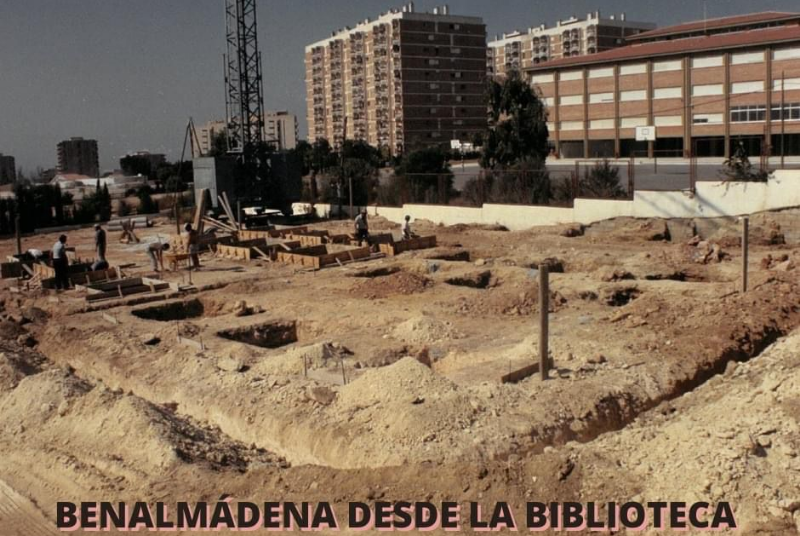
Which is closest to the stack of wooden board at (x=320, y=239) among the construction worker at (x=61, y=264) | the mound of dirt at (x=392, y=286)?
the mound of dirt at (x=392, y=286)

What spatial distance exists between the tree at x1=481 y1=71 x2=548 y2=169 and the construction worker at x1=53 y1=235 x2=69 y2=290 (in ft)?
81.5

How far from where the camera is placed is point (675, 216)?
2377cm

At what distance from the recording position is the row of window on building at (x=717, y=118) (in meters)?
50.3

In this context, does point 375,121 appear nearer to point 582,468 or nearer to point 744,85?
point 744,85

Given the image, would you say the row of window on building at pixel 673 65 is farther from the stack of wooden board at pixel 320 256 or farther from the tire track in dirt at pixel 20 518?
the tire track in dirt at pixel 20 518

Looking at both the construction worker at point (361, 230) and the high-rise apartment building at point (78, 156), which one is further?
the high-rise apartment building at point (78, 156)

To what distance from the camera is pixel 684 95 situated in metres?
55.4

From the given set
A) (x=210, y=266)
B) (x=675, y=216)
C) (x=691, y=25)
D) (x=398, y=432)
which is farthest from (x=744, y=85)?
(x=398, y=432)

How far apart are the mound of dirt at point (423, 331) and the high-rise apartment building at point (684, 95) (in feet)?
120

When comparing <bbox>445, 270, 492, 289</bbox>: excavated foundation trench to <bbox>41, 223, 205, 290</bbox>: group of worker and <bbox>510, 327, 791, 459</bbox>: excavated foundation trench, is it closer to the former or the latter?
<bbox>41, 223, 205, 290</bbox>: group of worker

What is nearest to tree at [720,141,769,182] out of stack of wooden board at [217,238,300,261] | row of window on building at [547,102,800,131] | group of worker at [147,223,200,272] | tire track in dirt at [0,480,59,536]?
stack of wooden board at [217,238,300,261]

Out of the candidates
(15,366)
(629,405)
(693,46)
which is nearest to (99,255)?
(15,366)

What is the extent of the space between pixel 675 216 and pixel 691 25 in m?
53.5

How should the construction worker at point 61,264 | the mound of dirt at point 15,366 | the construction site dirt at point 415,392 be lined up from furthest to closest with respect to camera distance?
the construction worker at point 61,264
the mound of dirt at point 15,366
the construction site dirt at point 415,392
